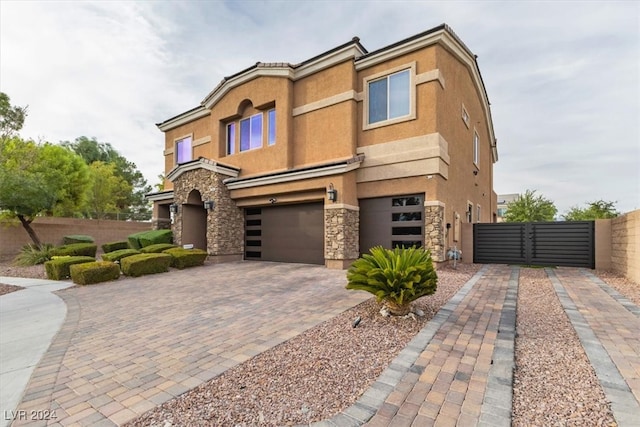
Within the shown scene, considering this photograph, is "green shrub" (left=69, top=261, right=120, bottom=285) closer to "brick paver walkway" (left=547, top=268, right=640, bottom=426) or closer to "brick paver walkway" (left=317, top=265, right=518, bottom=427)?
"brick paver walkway" (left=317, top=265, right=518, bottom=427)

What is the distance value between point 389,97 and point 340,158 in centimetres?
296

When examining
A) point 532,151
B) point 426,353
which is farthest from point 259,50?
point 532,151

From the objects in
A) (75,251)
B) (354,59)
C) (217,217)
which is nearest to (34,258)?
(75,251)

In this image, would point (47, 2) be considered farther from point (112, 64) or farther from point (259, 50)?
point (259, 50)

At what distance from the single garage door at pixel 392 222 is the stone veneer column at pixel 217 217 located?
6.19m

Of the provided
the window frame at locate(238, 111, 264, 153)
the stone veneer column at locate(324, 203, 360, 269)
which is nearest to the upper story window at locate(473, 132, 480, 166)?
the stone veneer column at locate(324, 203, 360, 269)

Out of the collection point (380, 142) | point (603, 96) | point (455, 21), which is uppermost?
point (455, 21)

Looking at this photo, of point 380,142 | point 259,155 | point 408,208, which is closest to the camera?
point 408,208

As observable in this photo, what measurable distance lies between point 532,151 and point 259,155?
22073mm

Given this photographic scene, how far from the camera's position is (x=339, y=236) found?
1042cm

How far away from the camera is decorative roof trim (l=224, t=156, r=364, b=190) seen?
1055cm

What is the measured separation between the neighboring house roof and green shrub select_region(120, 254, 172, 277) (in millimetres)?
9238

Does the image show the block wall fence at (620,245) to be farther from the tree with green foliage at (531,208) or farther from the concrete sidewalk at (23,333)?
the concrete sidewalk at (23,333)

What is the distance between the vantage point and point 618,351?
339cm
